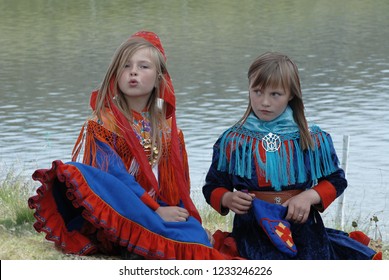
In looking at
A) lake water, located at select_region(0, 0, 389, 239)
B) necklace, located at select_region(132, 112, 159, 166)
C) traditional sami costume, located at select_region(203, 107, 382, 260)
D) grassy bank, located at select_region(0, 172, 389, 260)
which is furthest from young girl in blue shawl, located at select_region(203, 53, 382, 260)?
lake water, located at select_region(0, 0, 389, 239)

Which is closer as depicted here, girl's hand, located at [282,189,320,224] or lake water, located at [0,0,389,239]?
girl's hand, located at [282,189,320,224]

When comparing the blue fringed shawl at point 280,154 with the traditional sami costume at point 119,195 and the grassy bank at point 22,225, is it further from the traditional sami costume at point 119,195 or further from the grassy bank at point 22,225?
the grassy bank at point 22,225

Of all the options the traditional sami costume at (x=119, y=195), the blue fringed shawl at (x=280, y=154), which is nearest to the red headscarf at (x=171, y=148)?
the traditional sami costume at (x=119, y=195)

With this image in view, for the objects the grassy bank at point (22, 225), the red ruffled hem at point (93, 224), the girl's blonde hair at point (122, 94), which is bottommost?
the grassy bank at point (22, 225)

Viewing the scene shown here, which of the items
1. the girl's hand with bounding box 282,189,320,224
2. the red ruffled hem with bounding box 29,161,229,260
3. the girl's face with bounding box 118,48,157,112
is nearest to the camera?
the red ruffled hem with bounding box 29,161,229,260

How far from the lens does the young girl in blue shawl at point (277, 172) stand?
439cm

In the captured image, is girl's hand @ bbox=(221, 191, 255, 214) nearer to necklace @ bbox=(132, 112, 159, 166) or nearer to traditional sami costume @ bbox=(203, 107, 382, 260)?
traditional sami costume @ bbox=(203, 107, 382, 260)

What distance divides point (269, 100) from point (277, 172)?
337mm

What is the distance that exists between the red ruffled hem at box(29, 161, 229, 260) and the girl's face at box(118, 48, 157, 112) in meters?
0.51

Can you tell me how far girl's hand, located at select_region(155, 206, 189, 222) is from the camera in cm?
439

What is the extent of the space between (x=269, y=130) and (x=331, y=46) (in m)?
12.5

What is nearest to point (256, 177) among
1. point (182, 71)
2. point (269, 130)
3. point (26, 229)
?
point (269, 130)

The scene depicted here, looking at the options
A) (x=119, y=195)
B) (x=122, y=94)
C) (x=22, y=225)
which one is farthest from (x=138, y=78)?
(x=22, y=225)

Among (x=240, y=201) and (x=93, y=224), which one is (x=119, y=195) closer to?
(x=93, y=224)
